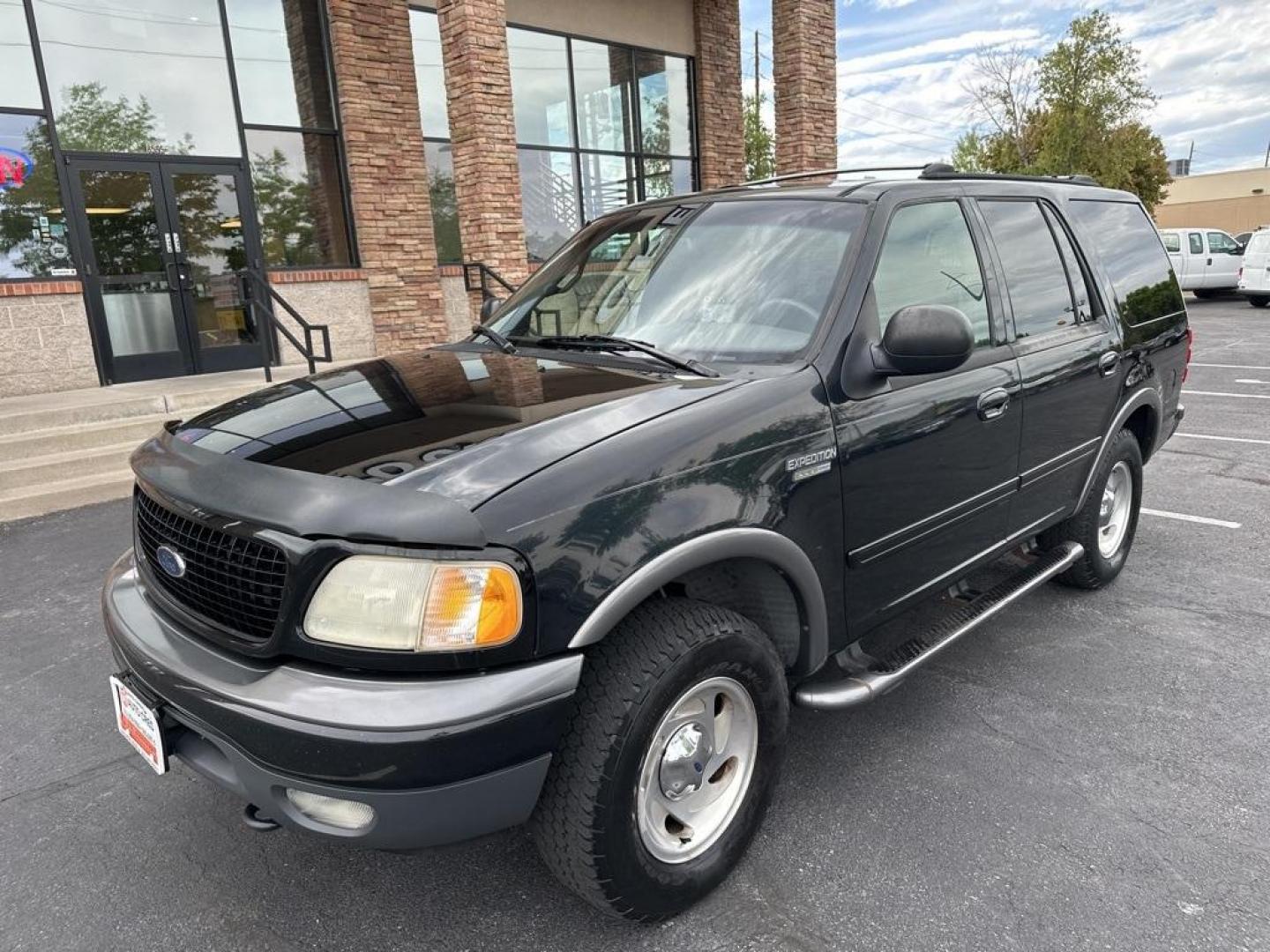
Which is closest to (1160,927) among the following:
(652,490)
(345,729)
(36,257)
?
(652,490)

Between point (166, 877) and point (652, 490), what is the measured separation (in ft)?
6.19

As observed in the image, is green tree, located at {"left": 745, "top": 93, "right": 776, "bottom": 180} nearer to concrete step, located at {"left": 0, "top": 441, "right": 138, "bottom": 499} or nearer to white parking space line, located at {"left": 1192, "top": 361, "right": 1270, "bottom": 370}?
white parking space line, located at {"left": 1192, "top": 361, "right": 1270, "bottom": 370}

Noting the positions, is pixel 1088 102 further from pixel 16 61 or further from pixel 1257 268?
pixel 16 61

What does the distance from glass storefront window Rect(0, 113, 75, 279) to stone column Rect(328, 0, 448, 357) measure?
10.6 feet

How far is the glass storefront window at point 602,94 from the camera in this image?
13891 millimetres

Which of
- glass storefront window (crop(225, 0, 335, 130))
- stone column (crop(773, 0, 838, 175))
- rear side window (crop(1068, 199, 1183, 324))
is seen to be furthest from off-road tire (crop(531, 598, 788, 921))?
stone column (crop(773, 0, 838, 175))

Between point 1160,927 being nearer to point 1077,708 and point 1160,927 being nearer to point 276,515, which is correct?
point 1077,708

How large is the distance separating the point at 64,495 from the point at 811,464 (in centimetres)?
633

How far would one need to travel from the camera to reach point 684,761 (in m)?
2.33

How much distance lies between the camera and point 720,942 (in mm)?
2232

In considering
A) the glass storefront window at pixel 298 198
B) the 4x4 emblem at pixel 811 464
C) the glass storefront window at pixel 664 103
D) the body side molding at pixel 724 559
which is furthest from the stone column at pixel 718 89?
the body side molding at pixel 724 559

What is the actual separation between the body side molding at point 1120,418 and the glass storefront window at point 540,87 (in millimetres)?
10689

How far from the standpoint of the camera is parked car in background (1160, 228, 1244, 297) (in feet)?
73.1

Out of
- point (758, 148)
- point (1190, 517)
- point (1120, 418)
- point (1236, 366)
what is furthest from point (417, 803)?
point (758, 148)
